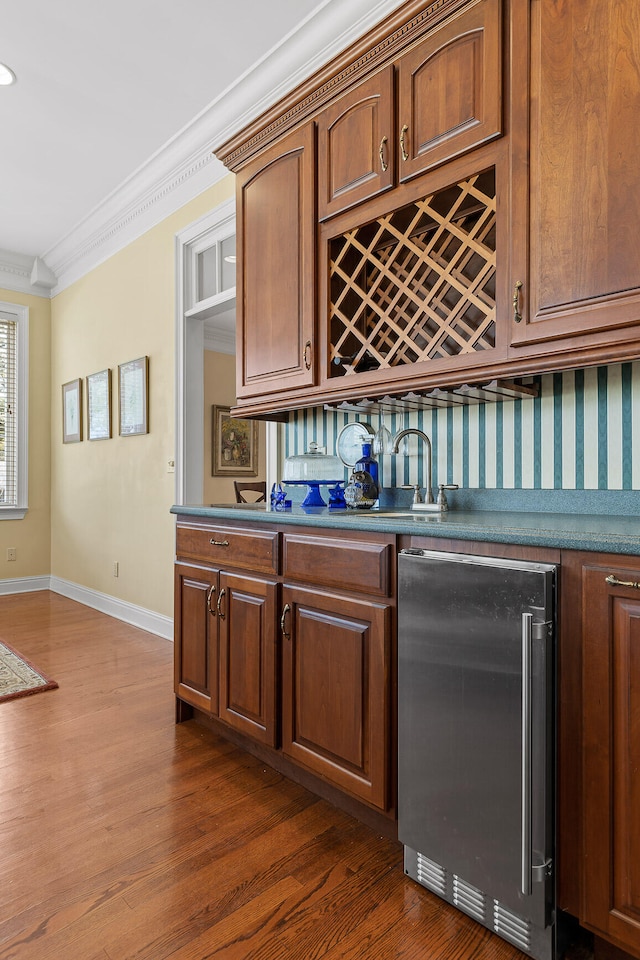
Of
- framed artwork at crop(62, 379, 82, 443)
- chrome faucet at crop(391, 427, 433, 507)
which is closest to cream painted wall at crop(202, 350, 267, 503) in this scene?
framed artwork at crop(62, 379, 82, 443)

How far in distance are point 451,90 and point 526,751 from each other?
6.08 ft

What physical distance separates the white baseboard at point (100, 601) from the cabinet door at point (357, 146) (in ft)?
9.27

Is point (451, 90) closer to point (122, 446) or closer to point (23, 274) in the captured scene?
point (122, 446)

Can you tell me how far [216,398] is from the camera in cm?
679

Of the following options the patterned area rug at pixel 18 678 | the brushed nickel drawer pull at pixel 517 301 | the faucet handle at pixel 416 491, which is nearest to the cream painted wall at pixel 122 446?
the patterned area rug at pixel 18 678

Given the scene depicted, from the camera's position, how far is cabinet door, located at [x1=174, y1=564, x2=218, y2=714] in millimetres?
2244

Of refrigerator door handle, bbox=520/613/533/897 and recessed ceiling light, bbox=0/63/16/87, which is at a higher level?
recessed ceiling light, bbox=0/63/16/87

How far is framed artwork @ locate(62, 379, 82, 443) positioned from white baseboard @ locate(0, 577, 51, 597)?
→ 1.36 meters

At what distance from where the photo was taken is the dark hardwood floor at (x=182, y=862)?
132cm

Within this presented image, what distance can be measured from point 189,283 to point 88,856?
3165mm

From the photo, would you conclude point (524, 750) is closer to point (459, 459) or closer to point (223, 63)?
point (459, 459)

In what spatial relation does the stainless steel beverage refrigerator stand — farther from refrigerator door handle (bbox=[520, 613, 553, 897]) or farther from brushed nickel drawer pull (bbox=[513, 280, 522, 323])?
brushed nickel drawer pull (bbox=[513, 280, 522, 323])

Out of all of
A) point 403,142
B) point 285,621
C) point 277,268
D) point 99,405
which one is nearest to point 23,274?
point 99,405

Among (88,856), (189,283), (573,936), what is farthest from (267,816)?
(189,283)
